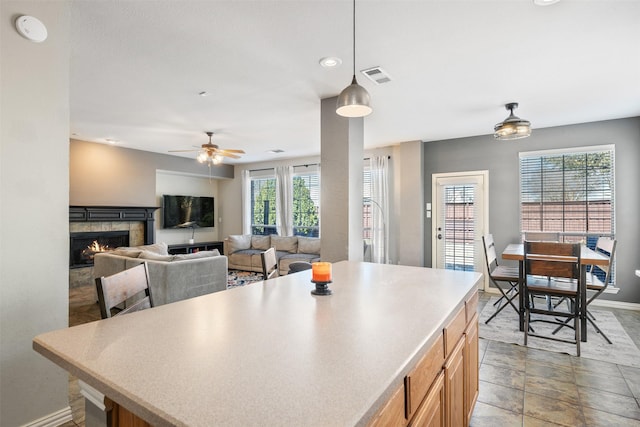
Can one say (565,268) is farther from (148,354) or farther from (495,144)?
(148,354)

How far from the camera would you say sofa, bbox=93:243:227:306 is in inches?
148

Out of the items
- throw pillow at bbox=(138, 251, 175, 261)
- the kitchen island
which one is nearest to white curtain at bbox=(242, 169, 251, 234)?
throw pillow at bbox=(138, 251, 175, 261)

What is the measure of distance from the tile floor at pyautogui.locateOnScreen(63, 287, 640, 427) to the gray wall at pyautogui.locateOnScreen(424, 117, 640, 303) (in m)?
1.79

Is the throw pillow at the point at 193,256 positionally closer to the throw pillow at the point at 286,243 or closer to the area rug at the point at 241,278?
the area rug at the point at 241,278

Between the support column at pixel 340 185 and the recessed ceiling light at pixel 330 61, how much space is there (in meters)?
0.76

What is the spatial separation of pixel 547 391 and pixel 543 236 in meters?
3.16

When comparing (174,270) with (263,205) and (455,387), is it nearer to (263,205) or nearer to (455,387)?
(455,387)

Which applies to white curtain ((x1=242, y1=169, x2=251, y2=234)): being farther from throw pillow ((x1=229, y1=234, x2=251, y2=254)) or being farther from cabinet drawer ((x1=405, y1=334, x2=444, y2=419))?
cabinet drawer ((x1=405, y1=334, x2=444, y2=419))

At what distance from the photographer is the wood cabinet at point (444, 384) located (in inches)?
37.7

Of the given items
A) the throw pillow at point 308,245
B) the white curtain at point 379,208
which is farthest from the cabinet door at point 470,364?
the throw pillow at point 308,245

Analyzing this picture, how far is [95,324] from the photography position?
1.20 m

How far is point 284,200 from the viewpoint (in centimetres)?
775

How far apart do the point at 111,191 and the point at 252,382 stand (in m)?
6.76

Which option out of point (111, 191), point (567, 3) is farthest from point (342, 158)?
point (111, 191)
